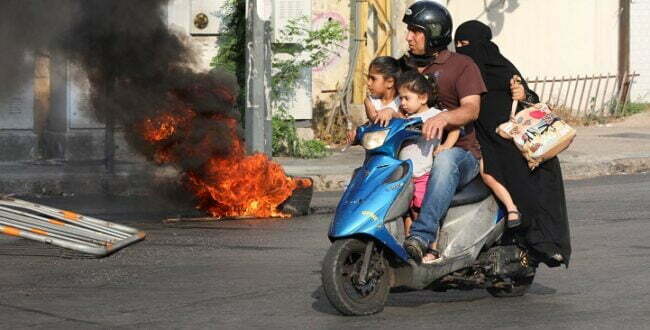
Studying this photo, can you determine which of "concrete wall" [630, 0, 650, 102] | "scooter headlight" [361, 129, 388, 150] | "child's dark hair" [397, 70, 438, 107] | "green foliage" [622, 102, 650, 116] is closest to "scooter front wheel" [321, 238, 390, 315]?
"scooter headlight" [361, 129, 388, 150]

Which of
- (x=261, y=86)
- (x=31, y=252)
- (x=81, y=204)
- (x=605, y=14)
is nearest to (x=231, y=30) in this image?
(x=261, y=86)

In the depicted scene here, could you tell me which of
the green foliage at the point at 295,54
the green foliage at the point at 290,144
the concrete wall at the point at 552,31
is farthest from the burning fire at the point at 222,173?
the concrete wall at the point at 552,31

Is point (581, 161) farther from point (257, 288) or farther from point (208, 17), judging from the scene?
point (257, 288)

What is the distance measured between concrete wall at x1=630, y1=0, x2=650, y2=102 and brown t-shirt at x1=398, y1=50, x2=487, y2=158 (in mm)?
17043

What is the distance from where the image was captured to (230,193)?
11047mm

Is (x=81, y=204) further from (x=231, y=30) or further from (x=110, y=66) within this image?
(x=231, y=30)

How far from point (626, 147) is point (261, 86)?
564cm

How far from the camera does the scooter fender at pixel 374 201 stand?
6.49m

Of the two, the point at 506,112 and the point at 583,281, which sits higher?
the point at 506,112

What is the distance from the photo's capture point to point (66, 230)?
24.6 feet

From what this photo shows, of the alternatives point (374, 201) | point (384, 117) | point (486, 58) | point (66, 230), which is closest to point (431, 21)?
point (486, 58)

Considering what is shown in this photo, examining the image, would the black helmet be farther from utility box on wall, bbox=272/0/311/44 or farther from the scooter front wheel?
utility box on wall, bbox=272/0/311/44

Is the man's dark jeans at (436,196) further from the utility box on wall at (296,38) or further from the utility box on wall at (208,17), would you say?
the utility box on wall at (296,38)

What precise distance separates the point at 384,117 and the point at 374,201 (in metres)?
0.50
